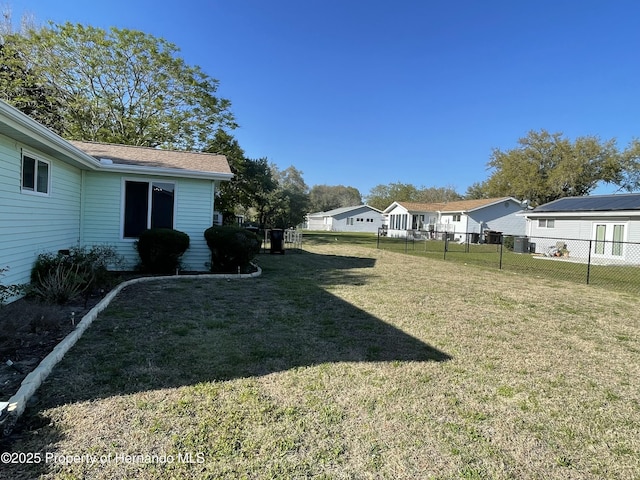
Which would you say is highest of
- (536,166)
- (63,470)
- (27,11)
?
(27,11)

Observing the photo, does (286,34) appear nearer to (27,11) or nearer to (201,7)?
(201,7)

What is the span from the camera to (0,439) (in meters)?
2.13

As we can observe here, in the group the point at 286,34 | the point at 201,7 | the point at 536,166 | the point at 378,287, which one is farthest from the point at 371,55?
the point at 536,166

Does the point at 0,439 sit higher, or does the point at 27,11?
the point at 27,11

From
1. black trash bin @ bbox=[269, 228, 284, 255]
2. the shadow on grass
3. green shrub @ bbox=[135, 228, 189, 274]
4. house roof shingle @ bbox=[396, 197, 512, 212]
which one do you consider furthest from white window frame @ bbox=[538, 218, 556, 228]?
green shrub @ bbox=[135, 228, 189, 274]

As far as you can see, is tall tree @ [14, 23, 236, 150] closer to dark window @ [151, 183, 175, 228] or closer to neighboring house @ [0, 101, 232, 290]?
neighboring house @ [0, 101, 232, 290]

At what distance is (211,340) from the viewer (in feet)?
13.3

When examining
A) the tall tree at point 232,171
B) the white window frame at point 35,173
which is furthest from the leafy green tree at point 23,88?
the white window frame at point 35,173

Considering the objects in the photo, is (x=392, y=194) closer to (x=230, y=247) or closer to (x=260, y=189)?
(x=260, y=189)

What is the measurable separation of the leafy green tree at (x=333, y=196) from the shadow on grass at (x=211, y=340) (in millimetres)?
62703

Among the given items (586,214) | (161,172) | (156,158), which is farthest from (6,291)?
(586,214)

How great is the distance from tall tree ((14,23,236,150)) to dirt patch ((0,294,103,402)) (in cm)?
1596

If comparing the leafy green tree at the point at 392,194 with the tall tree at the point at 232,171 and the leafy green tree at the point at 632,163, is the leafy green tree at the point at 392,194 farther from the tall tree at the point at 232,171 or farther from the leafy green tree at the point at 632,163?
the tall tree at the point at 232,171

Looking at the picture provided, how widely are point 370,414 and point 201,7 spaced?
16.1 metres
